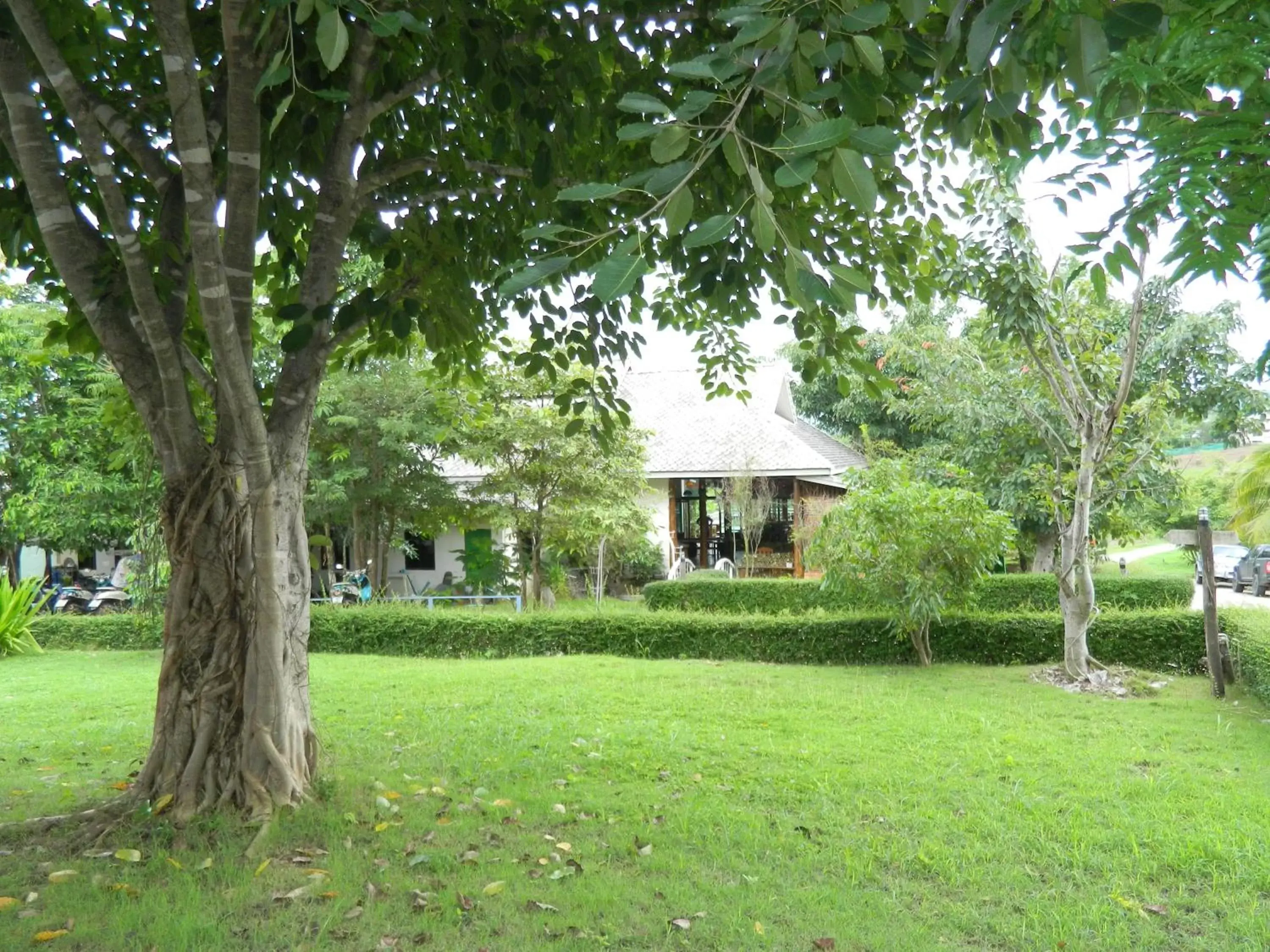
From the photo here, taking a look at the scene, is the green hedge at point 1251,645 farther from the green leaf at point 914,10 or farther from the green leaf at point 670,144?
the green leaf at point 670,144

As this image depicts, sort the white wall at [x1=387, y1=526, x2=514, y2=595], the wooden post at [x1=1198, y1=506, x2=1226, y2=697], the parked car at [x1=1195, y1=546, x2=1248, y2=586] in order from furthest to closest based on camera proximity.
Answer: the parked car at [x1=1195, y1=546, x2=1248, y2=586]
the white wall at [x1=387, y1=526, x2=514, y2=595]
the wooden post at [x1=1198, y1=506, x2=1226, y2=697]

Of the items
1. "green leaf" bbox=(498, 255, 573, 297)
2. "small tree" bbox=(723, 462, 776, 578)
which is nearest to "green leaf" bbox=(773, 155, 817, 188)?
"green leaf" bbox=(498, 255, 573, 297)

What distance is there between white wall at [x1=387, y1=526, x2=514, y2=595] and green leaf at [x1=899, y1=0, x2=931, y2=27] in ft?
67.5

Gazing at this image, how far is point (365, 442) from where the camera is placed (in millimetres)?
15914

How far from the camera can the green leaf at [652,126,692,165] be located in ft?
5.63

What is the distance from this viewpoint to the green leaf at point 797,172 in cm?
160

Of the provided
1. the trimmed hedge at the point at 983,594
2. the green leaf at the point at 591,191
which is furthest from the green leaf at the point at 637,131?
the trimmed hedge at the point at 983,594

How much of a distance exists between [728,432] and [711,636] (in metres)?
10.0

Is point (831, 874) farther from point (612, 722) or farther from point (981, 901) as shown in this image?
point (612, 722)

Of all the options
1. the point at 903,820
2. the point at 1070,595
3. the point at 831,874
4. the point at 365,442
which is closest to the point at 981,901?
the point at 831,874

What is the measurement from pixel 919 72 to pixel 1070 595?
6.92 meters

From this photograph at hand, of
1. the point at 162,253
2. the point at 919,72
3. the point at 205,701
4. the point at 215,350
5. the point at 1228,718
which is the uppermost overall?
the point at 919,72

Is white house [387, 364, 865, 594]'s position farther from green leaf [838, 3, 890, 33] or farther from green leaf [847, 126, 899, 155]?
green leaf [847, 126, 899, 155]

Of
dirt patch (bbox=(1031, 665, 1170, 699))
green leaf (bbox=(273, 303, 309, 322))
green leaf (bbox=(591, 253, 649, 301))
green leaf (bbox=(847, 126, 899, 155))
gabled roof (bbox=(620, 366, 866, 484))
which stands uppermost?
gabled roof (bbox=(620, 366, 866, 484))
